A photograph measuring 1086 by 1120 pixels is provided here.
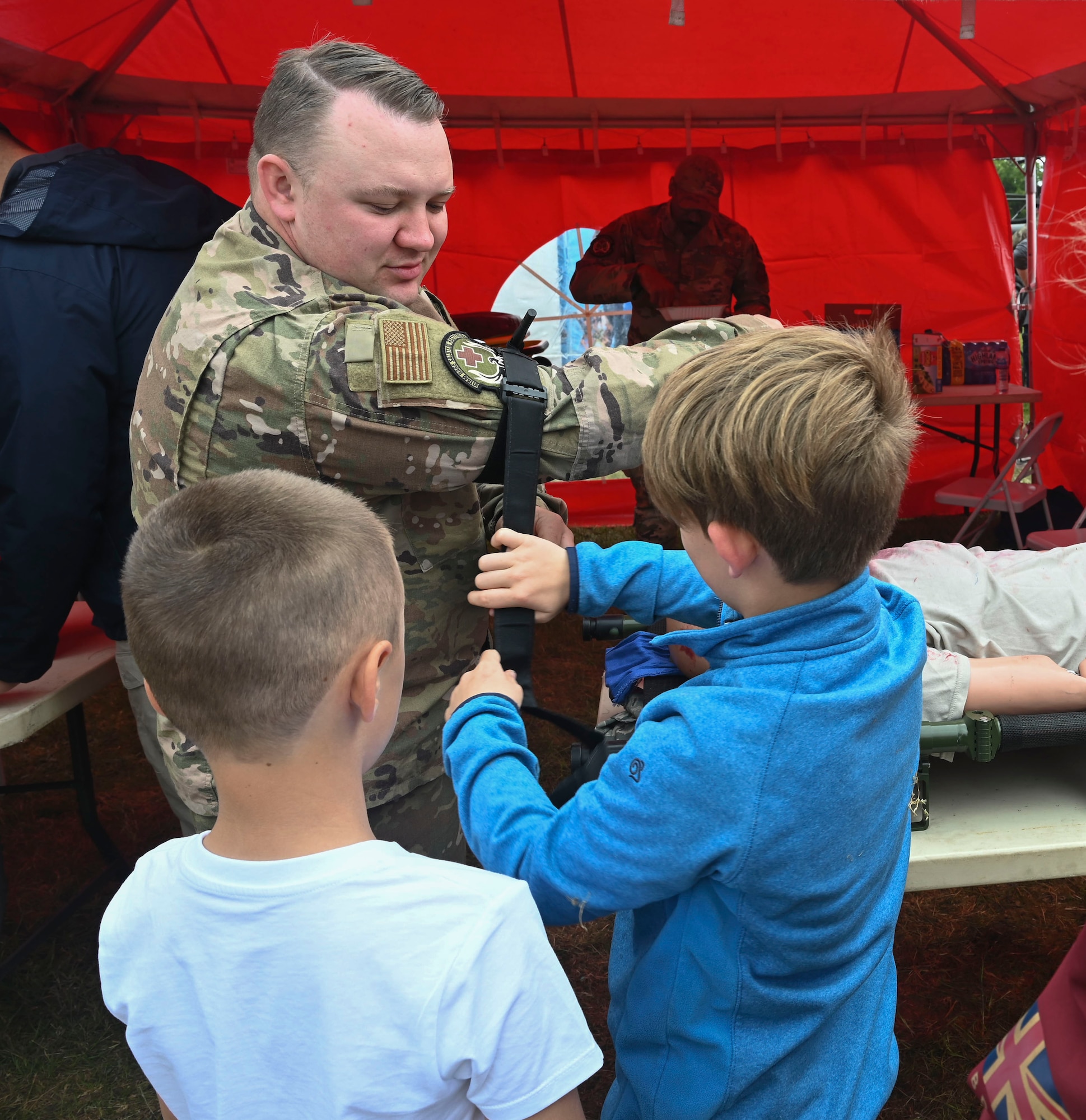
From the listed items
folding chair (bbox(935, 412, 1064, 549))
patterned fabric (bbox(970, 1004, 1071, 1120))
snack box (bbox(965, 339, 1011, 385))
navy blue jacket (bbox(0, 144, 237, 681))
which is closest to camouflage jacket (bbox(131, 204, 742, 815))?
navy blue jacket (bbox(0, 144, 237, 681))

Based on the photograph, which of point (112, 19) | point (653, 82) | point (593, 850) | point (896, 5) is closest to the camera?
point (593, 850)

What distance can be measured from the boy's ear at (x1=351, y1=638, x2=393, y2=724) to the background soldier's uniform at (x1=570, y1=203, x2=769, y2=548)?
459cm

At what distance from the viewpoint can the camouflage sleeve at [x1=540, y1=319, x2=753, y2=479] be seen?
1.36 m

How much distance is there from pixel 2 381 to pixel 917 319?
6134 mm

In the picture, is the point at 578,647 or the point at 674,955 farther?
the point at 578,647

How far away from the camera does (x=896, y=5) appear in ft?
15.8

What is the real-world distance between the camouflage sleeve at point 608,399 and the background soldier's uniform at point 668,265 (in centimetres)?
401

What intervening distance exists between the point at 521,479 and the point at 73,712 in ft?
7.09

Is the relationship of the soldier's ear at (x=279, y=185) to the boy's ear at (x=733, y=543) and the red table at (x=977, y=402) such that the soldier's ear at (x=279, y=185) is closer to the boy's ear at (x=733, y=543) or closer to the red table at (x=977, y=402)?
the boy's ear at (x=733, y=543)

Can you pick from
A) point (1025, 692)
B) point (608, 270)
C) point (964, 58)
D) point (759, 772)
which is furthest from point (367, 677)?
point (964, 58)

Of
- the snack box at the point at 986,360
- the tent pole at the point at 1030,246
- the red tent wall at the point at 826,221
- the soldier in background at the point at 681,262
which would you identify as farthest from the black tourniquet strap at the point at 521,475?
the tent pole at the point at 1030,246

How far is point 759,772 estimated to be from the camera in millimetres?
917

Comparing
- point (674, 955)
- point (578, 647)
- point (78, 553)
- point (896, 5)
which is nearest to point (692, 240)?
point (896, 5)

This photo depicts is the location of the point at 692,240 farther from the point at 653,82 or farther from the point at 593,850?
the point at 593,850
